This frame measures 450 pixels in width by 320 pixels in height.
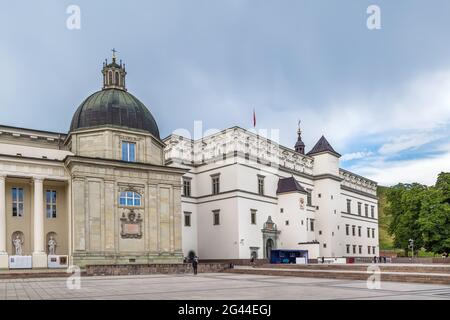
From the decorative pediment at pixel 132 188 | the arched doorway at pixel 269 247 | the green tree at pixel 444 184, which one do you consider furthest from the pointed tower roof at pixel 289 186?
the decorative pediment at pixel 132 188

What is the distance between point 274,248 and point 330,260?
812 centimetres

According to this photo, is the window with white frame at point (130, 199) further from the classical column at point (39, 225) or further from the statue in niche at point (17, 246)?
the statue in niche at point (17, 246)

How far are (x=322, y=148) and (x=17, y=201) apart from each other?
4425 centimetres

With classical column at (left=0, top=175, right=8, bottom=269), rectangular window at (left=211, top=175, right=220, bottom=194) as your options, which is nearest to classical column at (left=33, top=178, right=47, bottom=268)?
classical column at (left=0, top=175, right=8, bottom=269)

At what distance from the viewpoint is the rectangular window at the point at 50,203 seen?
1779 inches

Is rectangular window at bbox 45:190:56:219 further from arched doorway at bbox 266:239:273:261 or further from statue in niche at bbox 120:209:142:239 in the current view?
arched doorway at bbox 266:239:273:261

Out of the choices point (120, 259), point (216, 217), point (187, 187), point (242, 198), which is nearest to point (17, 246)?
point (120, 259)

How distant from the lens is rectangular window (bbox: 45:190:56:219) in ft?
148

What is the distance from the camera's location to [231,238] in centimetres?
5612

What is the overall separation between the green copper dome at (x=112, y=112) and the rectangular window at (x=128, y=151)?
5.44 feet

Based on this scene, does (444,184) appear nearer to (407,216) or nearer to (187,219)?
(407,216)
